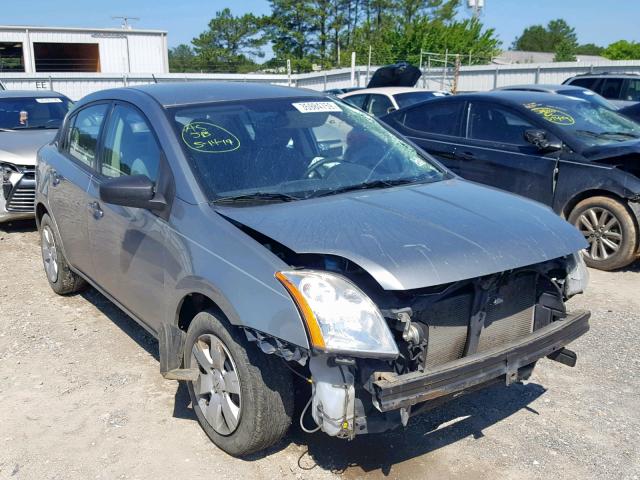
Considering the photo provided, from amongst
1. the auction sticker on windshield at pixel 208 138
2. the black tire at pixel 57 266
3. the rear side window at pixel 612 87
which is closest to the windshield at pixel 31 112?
the black tire at pixel 57 266

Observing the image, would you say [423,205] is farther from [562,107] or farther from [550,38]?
[550,38]

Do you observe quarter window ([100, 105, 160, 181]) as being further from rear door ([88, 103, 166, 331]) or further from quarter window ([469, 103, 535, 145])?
quarter window ([469, 103, 535, 145])

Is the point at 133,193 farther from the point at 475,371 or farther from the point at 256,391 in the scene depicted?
the point at 475,371

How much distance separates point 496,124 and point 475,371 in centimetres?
476

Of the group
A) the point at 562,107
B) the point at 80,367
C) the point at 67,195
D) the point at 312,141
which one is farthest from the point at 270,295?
the point at 562,107

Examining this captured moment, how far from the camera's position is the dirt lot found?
317 centimetres

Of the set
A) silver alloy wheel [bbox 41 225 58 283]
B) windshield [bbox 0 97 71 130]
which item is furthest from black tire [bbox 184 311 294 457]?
windshield [bbox 0 97 71 130]

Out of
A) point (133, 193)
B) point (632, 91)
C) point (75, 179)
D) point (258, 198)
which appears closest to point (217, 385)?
point (258, 198)

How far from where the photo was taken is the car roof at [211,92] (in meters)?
3.89

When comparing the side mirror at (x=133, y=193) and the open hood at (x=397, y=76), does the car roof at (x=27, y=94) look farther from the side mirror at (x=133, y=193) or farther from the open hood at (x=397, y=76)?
the side mirror at (x=133, y=193)

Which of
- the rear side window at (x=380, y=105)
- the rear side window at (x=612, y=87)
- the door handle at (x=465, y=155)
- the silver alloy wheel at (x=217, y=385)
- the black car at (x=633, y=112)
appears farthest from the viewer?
the rear side window at (x=612, y=87)

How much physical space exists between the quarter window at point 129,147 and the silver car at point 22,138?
383 centimetres

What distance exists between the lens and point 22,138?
8.21 metres

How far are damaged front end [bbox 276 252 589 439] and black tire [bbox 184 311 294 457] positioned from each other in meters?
0.27
